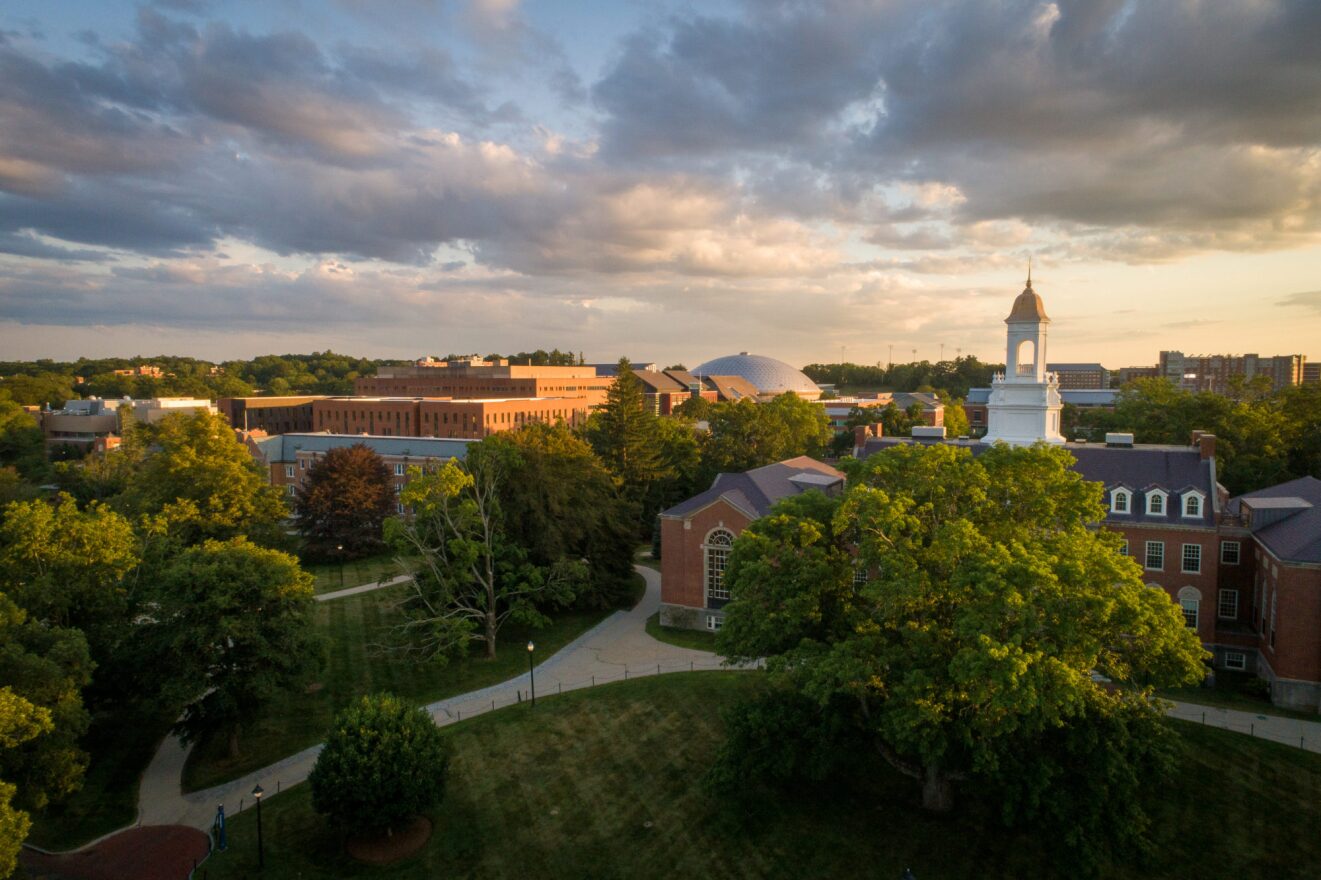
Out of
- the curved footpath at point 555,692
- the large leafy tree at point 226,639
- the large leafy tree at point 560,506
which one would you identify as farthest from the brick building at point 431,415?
the large leafy tree at point 226,639

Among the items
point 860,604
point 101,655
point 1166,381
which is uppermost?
point 1166,381

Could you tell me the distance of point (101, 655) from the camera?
30.1m

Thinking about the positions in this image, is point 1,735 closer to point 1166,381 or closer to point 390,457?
point 390,457

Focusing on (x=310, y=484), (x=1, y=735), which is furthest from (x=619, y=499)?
(x=1, y=735)

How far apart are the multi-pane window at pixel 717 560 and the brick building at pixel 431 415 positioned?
139ft

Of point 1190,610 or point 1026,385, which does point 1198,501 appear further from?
point 1026,385

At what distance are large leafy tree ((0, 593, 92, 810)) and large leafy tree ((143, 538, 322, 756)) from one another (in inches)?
175

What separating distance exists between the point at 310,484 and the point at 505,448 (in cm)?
2536

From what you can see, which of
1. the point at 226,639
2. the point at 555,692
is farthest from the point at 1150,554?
the point at 226,639

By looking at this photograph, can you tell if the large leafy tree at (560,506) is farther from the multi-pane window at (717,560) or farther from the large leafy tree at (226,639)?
the large leafy tree at (226,639)

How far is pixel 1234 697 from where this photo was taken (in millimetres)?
32469

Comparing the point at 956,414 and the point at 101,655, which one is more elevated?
the point at 956,414

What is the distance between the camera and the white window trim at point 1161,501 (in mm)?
36875

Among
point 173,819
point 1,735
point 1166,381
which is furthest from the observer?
point 1166,381
